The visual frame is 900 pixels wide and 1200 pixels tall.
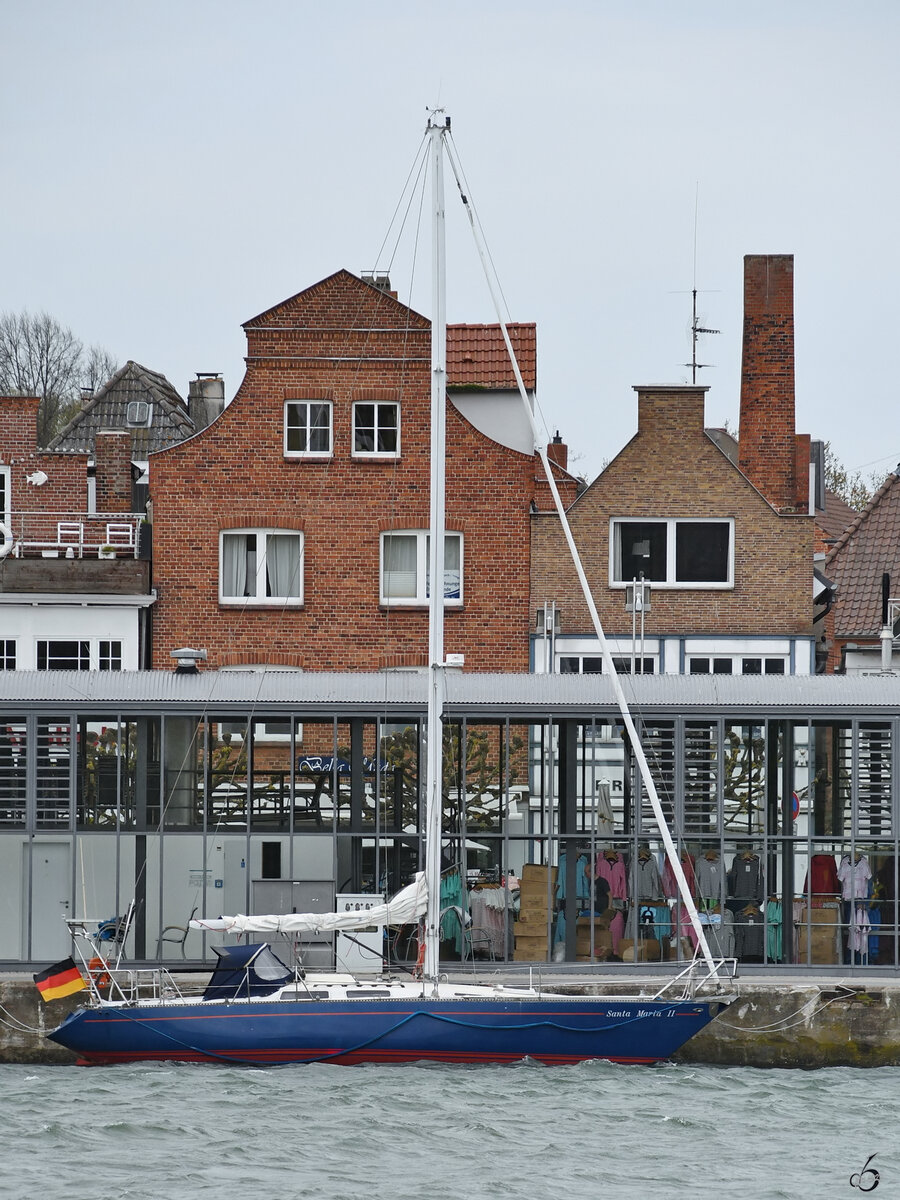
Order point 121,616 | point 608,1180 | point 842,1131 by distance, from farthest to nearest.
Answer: point 121,616, point 842,1131, point 608,1180

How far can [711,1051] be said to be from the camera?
2823 cm

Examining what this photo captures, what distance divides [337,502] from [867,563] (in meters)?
11.4

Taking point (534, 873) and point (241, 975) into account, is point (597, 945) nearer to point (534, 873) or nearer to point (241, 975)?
point (534, 873)

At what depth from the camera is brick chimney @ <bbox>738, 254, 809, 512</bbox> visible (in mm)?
43625

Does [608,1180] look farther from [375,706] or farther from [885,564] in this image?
[885,564]

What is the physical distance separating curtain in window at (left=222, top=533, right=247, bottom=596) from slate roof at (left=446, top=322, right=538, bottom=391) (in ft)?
21.9

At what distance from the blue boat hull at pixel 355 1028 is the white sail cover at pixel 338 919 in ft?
3.18

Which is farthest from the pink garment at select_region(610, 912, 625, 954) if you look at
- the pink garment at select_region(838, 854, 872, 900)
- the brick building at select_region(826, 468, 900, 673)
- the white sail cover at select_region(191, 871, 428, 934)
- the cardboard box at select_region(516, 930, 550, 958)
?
the brick building at select_region(826, 468, 900, 673)

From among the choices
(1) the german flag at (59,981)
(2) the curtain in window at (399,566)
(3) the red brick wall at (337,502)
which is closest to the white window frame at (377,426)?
(3) the red brick wall at (337,502)

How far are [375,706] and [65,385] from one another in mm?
47439

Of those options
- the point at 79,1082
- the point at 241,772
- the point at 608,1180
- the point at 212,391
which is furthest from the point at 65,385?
the point at 608,1180

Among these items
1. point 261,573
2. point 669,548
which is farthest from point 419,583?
point 669,548

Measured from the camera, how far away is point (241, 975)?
27.3 meters

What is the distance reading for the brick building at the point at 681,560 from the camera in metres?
39.5
